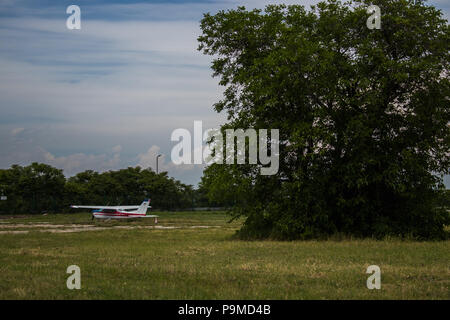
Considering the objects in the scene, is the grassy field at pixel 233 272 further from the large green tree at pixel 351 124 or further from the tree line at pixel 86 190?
the tree line at pixel 86 190

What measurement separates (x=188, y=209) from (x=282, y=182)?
6128 centimetres

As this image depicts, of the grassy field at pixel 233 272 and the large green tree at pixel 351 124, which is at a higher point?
the large green tree at pixel 351 124

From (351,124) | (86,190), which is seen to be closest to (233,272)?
(351,124)

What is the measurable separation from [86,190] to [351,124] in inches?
2646

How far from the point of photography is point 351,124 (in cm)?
2233

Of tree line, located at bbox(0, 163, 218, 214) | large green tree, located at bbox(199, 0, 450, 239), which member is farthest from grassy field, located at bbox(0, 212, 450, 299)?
tree line, located at bbox(0, 163, 218, 214)

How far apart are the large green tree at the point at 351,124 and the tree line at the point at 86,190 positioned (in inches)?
1504

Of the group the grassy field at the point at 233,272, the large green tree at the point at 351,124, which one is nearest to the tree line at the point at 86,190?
the large green tree at the point at 351,124

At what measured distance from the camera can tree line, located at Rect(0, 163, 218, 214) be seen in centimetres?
7144

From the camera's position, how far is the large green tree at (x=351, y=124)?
2286 centimetres

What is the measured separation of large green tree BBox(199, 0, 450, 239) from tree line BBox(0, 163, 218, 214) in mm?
38206
